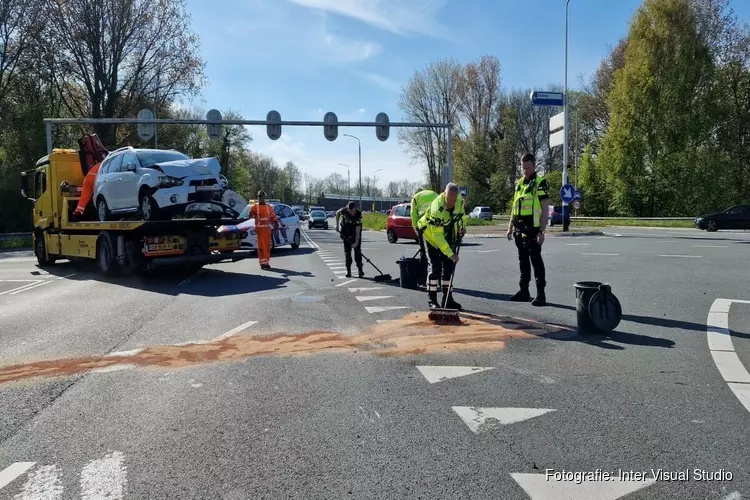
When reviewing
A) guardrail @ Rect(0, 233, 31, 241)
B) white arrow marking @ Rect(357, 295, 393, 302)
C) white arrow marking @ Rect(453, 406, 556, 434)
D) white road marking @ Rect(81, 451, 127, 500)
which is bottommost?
white arrow marking @ Rect(453, 406, 556, 434)

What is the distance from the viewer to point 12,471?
3168 mm

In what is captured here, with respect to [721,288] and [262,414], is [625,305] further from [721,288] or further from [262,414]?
[262,414]

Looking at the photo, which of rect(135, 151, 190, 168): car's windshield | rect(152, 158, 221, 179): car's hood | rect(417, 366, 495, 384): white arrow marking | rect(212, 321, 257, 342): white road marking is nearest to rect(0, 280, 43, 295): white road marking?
rect(135, 151, 190, 168): car's windshield

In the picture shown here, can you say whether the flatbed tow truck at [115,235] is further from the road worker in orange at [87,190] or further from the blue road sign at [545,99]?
the blue road sign at [545,99]

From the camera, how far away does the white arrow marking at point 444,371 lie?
4.75m

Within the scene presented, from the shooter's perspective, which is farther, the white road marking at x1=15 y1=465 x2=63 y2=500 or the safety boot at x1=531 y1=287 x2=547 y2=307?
the safety boot at x1=531 y1=287 x2=547 y2=307

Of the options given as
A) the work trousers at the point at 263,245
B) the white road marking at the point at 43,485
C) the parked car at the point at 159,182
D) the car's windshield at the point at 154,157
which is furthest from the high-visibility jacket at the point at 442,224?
the work trousers at the point at 263,245

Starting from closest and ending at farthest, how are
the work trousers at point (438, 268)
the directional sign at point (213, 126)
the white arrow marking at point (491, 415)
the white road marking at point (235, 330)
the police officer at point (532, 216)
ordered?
the white arrow marking at point (491, 415) → the white road marking at point (235, 330) → the work trousers at point (438, 268) → the police officer at point (532, 216) → the directional sign at point (213, 126)

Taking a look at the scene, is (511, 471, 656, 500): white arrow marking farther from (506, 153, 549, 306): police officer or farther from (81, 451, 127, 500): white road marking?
(506, 153, 549, 306): police officer

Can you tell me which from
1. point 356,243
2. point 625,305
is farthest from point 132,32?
point 625,305

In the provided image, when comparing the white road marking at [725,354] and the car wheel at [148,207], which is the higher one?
the car wheel at [148,207]

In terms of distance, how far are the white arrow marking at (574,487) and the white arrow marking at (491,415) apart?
2.18ft

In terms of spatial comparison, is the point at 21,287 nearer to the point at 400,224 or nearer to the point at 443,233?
the point at 443,233

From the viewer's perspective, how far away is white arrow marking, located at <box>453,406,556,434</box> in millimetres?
3705
